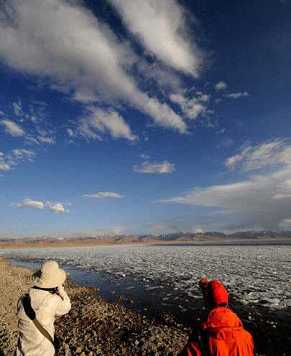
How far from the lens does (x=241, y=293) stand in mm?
A: 17219

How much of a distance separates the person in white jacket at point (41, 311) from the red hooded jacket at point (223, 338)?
6.03 ft

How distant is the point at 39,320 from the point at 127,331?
28.1 feet

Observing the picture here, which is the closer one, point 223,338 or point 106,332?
point 223,338

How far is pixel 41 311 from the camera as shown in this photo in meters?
3.90

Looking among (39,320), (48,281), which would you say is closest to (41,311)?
(39,320)

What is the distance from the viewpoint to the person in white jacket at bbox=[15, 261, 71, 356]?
12.8ft

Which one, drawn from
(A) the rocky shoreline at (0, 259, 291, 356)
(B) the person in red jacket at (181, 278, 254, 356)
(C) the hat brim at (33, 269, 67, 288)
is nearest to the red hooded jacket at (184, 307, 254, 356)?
(B) the person in red jacket at (181, 278, 254, 356)

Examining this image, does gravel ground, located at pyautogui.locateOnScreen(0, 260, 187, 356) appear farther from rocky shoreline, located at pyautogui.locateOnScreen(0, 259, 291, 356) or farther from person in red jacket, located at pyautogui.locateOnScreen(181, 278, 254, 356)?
person in red jacket, located at pyautogui.locateOnScreen(181, 278, 254, 356)

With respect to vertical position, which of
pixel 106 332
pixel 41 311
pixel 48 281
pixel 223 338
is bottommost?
pixel 106 332

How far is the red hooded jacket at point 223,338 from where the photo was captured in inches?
122

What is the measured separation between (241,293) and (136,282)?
832 centimetres

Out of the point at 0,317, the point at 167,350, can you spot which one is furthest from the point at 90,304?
the point at 167,350

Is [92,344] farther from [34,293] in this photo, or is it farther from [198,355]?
[198,355]

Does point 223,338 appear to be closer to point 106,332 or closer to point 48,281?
point 48,281
